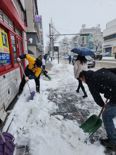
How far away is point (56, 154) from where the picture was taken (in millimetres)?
2646

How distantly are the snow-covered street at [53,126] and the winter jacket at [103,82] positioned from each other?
3.66ft

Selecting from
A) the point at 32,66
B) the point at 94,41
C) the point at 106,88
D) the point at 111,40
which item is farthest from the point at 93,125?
the point at 94,41

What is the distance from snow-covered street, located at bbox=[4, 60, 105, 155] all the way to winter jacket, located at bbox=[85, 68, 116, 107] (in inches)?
43.9

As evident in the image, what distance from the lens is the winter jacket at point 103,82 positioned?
241cm

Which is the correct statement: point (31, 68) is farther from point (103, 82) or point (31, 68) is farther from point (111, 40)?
point (111, 40)

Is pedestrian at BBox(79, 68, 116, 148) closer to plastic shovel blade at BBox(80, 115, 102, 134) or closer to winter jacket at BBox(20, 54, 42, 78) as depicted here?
plastic shovel blade at BBox(80, 115, 102, 134)

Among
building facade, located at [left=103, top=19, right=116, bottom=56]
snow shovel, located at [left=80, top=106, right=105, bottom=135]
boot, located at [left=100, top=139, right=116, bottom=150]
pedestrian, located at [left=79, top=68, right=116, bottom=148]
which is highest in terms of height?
building facade, located at [left=103, top=19, right=116, bottom=56]

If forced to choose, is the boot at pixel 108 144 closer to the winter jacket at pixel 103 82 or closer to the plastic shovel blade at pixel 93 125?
the plastic shovel blade at pixel 93 125

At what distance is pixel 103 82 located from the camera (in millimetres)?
2430

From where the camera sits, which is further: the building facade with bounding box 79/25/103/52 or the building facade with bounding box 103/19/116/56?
the building facade with bounding box 79/25/103/52

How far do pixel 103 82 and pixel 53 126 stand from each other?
183cm

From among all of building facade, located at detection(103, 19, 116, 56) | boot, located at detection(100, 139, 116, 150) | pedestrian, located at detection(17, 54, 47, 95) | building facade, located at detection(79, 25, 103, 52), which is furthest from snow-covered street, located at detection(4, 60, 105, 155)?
building facade, located at detection(79, 25, 103, 52)

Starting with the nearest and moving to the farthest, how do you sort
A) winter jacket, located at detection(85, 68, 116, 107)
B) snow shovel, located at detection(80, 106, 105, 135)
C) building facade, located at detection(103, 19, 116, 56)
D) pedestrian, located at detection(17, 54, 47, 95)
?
winter jacket, located at detection(85, 68, 116, 107) → snow shovel, located at detection(80, 106, 105, 135) → pedestrian, located at detection(17, 54, 47, 95) → building facade, located at detection(103, 19, 116, 56)

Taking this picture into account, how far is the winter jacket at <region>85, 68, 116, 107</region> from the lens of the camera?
2406mm
